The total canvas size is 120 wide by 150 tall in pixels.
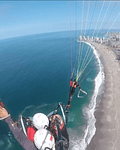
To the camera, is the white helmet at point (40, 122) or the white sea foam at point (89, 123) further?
the white sea foam at point (89, 123)

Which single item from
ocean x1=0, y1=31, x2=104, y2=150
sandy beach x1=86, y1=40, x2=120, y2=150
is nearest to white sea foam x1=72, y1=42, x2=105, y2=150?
ocean x1=0, y1=31, x2=104, y2=150

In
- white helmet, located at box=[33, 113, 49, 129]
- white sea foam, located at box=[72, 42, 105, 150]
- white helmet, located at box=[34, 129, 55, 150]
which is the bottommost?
white sea foam, located at box=[72, 42, 105, 150]

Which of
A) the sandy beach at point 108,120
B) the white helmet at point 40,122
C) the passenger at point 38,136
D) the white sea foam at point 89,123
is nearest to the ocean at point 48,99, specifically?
the white sea foam at point 89,123

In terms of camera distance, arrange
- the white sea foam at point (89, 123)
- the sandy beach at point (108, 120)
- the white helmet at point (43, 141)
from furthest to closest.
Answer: the white sea foam at point (89, 123) < the sandy beach at point (108, 120) < the white helmet at point (43, 141)

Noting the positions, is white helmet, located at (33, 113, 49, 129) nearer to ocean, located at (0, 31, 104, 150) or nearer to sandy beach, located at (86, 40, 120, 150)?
ocean, located at (0, 31, 104, 150)

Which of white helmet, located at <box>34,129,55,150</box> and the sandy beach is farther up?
white helmet, located at <box>34,129,55,150</box>

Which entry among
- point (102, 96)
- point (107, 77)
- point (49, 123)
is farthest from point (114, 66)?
point (49, 123)

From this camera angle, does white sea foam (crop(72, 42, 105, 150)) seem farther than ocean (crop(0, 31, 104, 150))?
No

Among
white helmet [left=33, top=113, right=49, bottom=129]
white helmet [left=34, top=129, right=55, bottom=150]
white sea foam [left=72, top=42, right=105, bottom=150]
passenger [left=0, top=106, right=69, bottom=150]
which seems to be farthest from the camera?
white sea foam [left=72, top=42, right=105, bottom=150]

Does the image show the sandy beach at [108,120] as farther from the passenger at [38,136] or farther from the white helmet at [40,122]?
the white helmet at [40,122]

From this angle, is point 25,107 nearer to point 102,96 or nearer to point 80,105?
point 80,105

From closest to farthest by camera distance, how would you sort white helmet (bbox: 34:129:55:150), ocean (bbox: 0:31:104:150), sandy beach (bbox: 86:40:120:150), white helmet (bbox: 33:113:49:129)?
white helmet (bbox: 34:129:55:150), white helmet (bbox: 33:113:49:129), sandy beach (bbox: 86:40:120:150), ocean (bbox: 0:31:104:150)

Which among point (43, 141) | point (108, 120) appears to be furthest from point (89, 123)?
point (43, 141)
